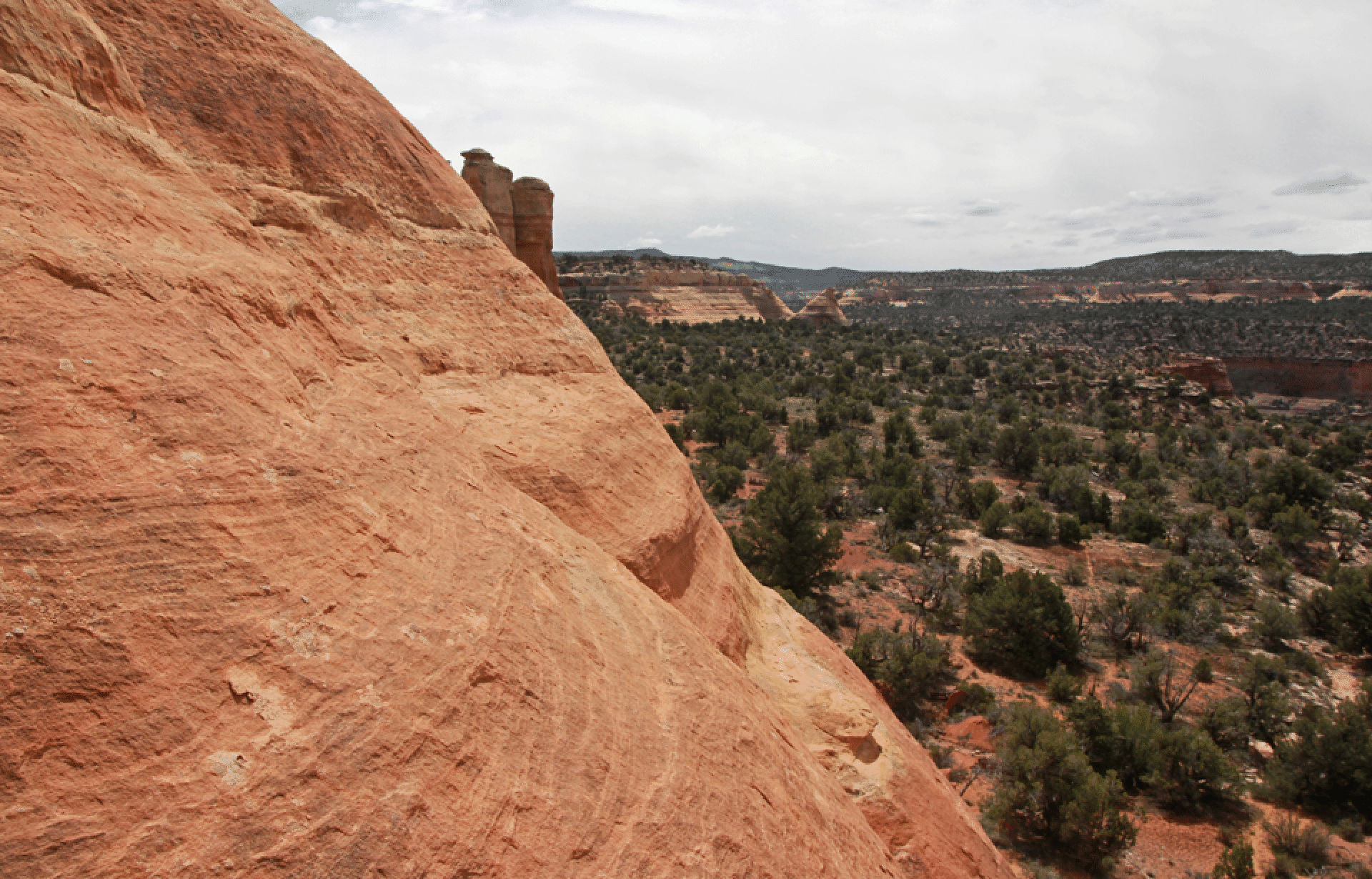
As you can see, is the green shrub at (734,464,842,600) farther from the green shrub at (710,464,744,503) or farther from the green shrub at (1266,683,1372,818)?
the green shrub at (1266,683,1372,818)

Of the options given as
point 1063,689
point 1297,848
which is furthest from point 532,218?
point 1297,848

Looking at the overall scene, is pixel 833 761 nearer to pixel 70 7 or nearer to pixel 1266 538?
pixel 70 7

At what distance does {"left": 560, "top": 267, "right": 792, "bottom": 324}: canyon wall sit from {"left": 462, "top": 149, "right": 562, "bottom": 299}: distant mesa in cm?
5879

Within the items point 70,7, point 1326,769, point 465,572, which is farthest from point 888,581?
point 70,7

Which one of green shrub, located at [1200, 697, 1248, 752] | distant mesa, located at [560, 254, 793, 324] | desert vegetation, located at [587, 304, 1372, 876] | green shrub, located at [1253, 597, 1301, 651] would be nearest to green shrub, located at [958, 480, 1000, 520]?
desert vegetation, located at [587, 304, 1372, 876]

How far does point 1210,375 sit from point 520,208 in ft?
190

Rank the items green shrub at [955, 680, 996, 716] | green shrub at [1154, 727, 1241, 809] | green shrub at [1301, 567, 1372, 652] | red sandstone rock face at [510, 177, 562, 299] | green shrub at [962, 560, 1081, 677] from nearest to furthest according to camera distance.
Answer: green shrub at [1154, 727, 1241, 809] → green shrub at [955, 680, 996, 716] → red sandstone rock face at [510, 177, 562, 299] → green shrub at [962, 560, 1081, 677] → green shrub at [1301, 567, 1372, 652]

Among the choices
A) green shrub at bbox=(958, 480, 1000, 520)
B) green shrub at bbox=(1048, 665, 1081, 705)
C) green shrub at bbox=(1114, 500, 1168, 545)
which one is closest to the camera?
green shrub at bbox=(1048, 665, 1081, 705)

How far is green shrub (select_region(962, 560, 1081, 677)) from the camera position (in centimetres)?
1814

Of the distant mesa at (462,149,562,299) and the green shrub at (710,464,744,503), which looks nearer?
the distant mesa at (462,149,562,299)

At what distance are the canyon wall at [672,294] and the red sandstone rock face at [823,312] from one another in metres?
6.43

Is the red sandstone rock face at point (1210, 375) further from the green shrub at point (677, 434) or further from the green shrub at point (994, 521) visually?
the green shrub at point (677, 434)

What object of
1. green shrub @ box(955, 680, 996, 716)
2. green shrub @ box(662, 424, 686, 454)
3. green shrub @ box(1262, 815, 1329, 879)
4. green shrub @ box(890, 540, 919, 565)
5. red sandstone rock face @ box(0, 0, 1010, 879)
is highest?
red sandstone rock face @ box(0, 0, 1010, 879)

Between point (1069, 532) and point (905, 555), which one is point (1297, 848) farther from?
point (1069, 532)
